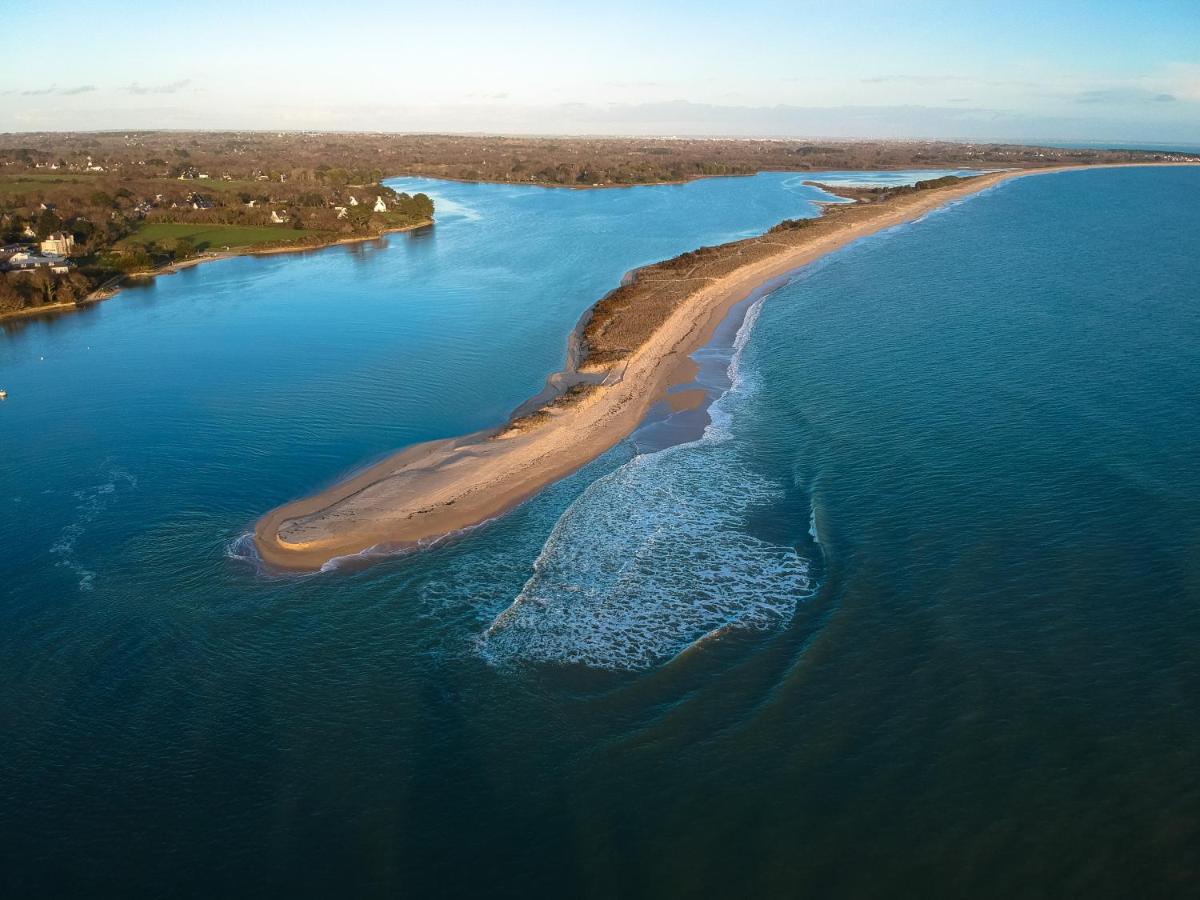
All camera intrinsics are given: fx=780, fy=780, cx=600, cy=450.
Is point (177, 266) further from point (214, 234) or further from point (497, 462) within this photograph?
point (497, 462)

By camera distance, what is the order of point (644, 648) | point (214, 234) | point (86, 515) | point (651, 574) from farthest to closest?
point (214, 234) → point (86, 515) → point (651, 574) → point (644, 648)

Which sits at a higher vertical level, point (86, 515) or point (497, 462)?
point (497, 462)

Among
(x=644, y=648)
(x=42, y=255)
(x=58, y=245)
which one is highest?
(x=58, y=245)

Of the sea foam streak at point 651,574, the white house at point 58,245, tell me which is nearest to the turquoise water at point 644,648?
the sea foam streak at point 651,574

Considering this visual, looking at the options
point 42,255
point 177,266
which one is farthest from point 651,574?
point 42,255

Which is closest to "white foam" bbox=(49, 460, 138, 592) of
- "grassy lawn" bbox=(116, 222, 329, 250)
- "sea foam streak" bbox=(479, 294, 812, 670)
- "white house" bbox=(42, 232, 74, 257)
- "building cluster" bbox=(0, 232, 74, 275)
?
"sea foam streak" bbox=(479, 294, 812, 670)

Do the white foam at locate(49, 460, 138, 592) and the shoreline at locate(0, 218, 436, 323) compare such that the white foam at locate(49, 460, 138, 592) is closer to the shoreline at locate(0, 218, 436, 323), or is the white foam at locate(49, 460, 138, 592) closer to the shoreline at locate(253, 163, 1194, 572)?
the shoreline at locate(253, 163, 1194, 572)

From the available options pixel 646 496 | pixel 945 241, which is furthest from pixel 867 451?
pixel 945 241
